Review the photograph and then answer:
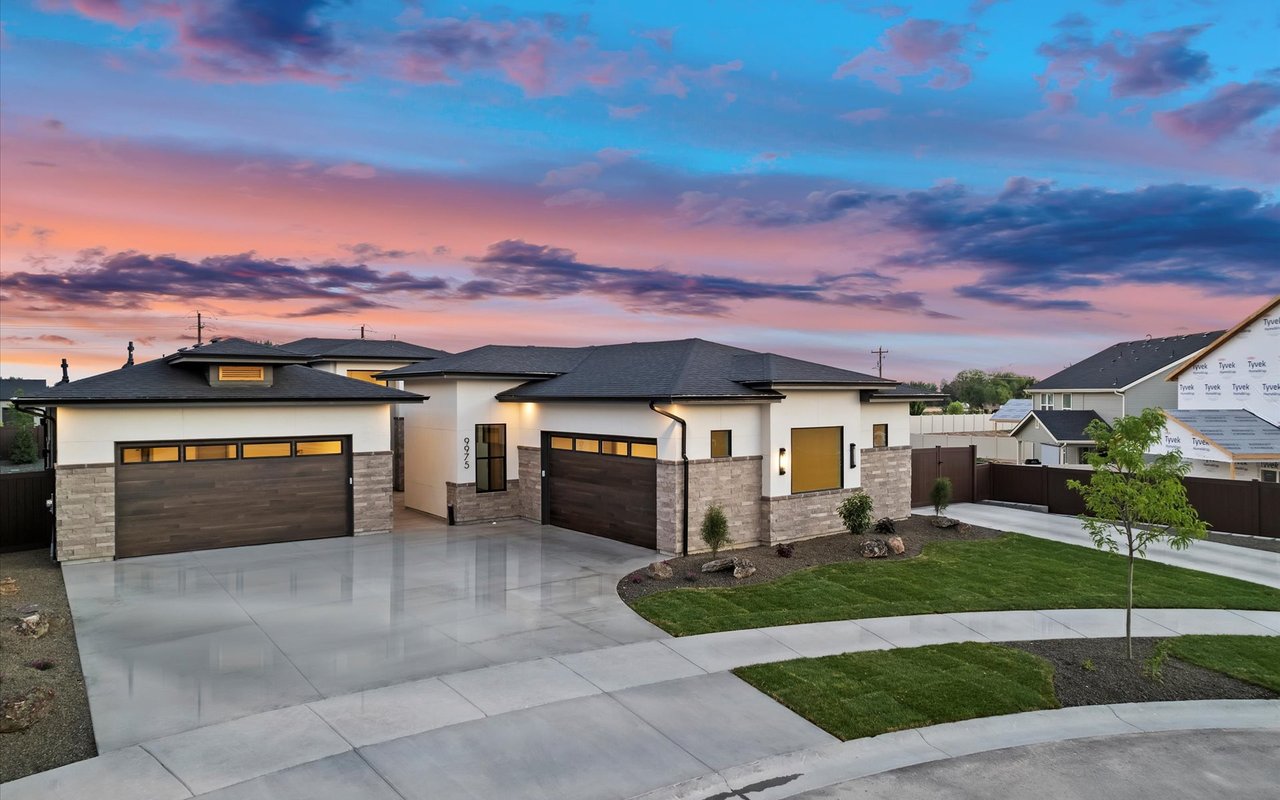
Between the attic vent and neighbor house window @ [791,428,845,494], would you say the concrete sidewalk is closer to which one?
neighbor house window @ [791,428,845,494]

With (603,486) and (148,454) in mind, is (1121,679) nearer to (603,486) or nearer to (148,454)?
(603,486)

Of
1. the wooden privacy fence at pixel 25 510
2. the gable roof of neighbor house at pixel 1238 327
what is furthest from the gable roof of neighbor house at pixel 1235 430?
the wooden privacy fence at pixel 25 510

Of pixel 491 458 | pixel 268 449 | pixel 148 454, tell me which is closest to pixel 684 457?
pixel 491 458

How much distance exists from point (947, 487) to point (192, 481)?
1896cm

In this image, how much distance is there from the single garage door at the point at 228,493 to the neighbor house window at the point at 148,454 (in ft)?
0.06

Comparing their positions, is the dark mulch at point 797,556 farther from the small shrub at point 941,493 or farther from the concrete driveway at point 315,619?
the concrete driveway at point 315,619

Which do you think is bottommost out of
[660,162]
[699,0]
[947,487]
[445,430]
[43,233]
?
[947,487]

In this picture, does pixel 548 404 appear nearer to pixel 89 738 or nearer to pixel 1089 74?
pixel 89 738

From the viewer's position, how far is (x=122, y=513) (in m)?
15.2

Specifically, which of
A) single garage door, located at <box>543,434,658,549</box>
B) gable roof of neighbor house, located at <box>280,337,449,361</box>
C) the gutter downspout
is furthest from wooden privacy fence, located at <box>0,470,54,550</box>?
the gutter downspout

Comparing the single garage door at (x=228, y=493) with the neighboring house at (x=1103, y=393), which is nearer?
the single garage door at (x=228, y=493)

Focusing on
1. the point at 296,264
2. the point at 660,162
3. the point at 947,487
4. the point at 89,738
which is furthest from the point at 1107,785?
the point at 296,264

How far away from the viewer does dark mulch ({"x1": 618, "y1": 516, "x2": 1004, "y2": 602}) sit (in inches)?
508

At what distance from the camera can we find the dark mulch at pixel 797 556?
1291cm
